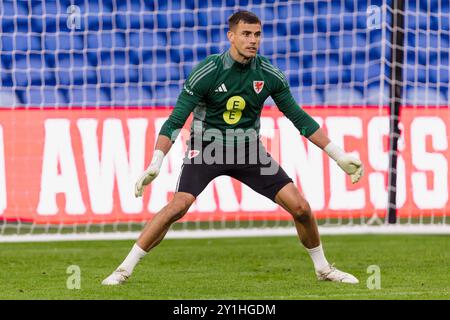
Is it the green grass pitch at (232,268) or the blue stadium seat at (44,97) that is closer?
the green grass pitch at (232,268)

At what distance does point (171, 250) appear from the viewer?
445 inches

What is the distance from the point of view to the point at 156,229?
7.98m

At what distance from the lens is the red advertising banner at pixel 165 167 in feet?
41.1

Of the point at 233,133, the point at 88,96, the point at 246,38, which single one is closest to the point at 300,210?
the point at 233,133

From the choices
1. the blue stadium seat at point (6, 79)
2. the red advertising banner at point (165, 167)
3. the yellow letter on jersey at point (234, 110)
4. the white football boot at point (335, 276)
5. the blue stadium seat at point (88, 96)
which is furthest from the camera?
the blue stadium seat at point (88, 96)

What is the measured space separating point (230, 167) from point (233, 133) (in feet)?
0.82

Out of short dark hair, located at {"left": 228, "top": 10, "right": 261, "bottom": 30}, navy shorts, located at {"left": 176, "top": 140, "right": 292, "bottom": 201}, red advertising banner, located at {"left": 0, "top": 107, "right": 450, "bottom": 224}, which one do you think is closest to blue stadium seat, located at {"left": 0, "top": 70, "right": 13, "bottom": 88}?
red advertising banner, located at {"left": 0, "top": 107, "right": 450, "bottom": 224}

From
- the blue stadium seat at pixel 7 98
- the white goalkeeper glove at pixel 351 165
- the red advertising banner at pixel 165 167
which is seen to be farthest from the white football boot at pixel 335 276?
the blue stadium seat at pixel 7 98

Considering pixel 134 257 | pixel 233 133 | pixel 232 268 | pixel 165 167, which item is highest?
pixel 233 133

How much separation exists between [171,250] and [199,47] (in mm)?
4369

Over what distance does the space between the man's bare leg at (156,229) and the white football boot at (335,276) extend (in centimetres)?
114

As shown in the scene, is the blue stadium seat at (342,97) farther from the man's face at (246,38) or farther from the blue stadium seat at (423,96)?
the man's face at (246,38)

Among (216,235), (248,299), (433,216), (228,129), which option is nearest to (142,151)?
(216,235)

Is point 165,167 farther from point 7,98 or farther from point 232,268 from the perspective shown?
point 232,268
